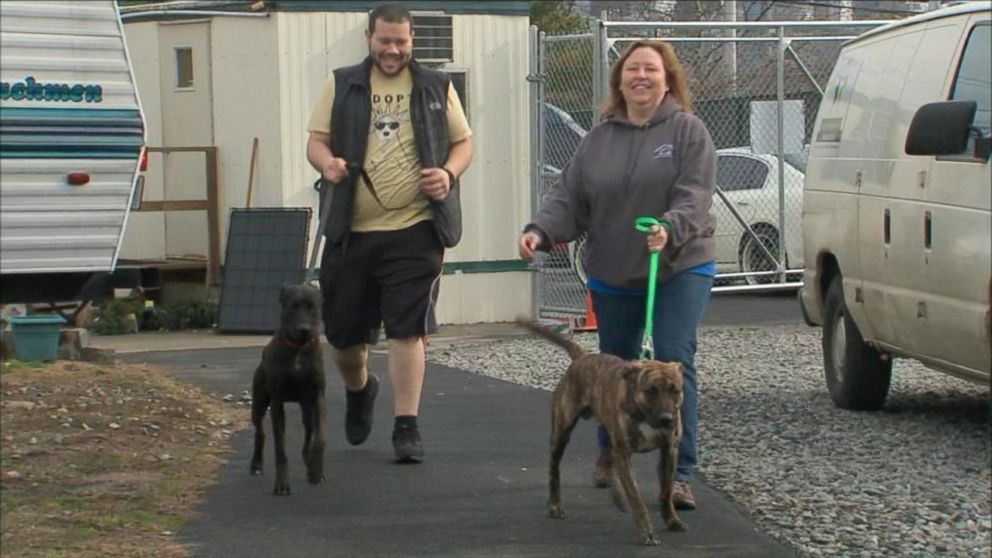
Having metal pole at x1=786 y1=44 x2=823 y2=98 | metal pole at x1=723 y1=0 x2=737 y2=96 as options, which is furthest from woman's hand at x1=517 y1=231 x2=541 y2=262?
metal pole at x1=786 y1=44 x2=823 y2=98

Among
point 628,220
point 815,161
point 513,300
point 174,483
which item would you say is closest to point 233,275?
point 513,300

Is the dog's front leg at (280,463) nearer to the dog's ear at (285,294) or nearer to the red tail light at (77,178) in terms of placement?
the dog's ear at (285,294)

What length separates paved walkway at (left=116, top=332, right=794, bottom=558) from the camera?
5.54 metres

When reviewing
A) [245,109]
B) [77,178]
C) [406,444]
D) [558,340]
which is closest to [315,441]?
[406,444]

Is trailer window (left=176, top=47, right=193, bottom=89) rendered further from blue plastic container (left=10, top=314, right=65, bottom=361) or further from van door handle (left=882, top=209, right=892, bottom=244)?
van door handle (left=882, top=209, right=892, bottom=244)

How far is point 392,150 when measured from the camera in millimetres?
6488

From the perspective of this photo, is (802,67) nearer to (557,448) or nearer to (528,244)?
(528,244)

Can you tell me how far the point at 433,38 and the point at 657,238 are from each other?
8079mm

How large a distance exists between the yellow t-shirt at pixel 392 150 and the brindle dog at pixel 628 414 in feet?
3.30

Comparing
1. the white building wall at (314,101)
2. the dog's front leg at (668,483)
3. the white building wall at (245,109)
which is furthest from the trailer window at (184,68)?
the dog's front leg at (668,483)

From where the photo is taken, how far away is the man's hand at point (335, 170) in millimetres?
6324

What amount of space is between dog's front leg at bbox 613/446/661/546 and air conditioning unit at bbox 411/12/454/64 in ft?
27.1

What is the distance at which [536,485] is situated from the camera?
6.66 meters

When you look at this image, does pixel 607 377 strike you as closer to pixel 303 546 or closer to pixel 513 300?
pixel 303 546
